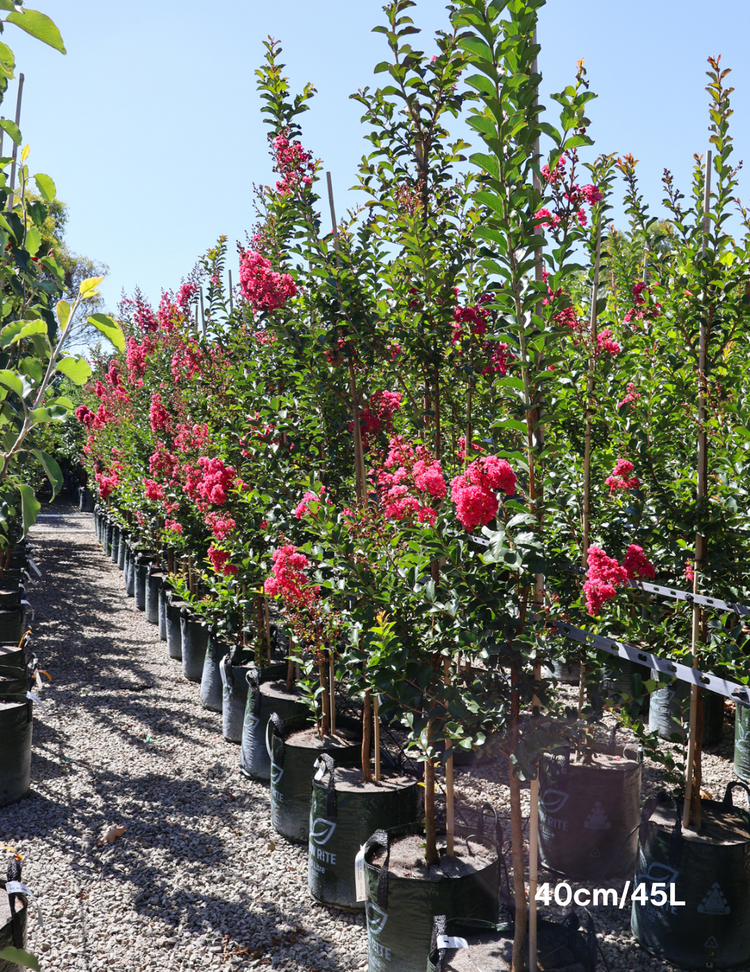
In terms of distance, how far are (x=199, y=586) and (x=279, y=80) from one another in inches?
188

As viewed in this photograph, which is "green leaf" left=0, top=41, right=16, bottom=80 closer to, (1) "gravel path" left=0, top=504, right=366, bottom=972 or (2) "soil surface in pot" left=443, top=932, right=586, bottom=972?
(2) "soil surface in pot" left=443, top=932, right=586, bottom=972

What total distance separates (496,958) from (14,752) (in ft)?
9.94

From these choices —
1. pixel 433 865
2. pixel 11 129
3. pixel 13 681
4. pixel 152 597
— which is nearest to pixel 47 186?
pixel 11 129

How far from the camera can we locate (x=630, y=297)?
Result: 4832 millimetres

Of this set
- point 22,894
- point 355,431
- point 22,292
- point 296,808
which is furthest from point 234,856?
point 22,292

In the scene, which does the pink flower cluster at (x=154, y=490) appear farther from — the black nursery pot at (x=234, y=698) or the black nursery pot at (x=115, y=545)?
the black nursery pot at (x=115, y=545)

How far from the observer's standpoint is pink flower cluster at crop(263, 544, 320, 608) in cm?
330

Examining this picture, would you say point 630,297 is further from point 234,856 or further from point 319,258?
point 234,856

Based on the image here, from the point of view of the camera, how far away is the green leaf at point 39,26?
3.00 feet

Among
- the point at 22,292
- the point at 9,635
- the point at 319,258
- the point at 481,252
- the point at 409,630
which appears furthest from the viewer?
the point at 9,635

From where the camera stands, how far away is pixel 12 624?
243 inches

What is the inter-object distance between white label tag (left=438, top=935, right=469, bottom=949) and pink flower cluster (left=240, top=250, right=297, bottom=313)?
298 cm

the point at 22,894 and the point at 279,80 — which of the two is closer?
the point at 22,894

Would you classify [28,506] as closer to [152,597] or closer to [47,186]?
[47,186]
